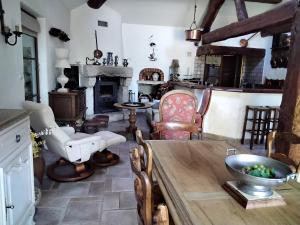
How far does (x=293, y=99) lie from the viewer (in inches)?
95.9

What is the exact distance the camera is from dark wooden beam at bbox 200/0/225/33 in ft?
18.8

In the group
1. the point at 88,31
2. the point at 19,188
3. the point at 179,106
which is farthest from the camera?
the point at 88,31

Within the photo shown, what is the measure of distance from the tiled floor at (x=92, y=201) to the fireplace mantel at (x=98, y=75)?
2978 millimetres

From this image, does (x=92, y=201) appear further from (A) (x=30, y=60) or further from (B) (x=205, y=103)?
Answer: (A) (x=30, y=60)

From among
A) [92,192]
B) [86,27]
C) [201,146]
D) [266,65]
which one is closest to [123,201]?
[92,192]

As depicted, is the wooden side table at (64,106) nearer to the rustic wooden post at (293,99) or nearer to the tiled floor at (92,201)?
the tiled floor at (92,201)

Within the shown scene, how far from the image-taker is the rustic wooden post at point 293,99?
239 cm

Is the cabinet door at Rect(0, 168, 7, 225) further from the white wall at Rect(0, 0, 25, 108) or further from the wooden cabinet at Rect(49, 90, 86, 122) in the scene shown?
the wooden cabinet at Rect(49, 90, 86, 122)

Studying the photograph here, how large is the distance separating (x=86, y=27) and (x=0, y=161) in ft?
16.6

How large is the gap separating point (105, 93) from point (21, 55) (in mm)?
3365

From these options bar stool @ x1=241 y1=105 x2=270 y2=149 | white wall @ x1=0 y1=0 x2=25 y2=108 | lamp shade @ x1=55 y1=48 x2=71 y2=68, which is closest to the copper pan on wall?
bar stool @ x1=241 y1=105 x2=270 y2=149

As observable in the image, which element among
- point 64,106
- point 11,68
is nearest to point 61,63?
point 64,106

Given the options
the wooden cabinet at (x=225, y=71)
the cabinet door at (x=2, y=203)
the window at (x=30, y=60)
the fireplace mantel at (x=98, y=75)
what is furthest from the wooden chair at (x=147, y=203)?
the wooden cabinet at (x=225, y=71)

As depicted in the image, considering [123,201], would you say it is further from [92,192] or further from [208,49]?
[208,49]
